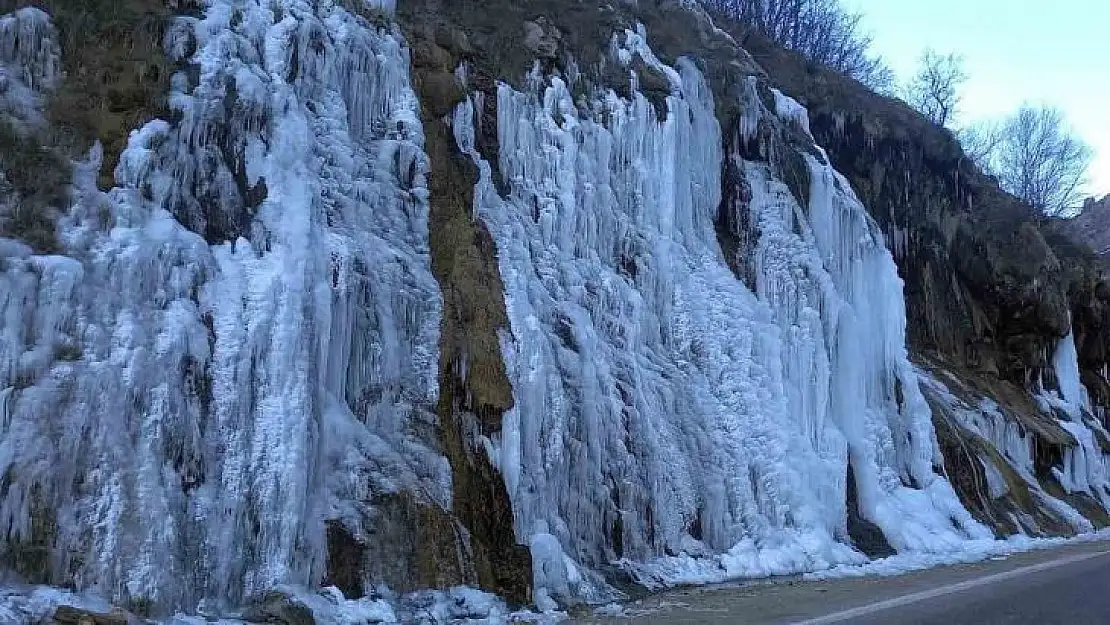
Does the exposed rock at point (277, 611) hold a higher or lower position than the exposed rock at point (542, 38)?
lower

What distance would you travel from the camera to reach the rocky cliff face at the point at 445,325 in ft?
28.9

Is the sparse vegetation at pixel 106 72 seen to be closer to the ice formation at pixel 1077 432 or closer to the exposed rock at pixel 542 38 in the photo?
the exposed rock at pixel 542 38

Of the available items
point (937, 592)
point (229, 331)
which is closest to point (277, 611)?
point (229, 331)

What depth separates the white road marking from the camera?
958cm

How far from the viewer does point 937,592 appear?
11.9 m

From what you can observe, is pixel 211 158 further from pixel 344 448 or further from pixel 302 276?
pixel 344 448

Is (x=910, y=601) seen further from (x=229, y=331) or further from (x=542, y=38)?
(x=542, y=38)

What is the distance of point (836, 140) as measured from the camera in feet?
84.1

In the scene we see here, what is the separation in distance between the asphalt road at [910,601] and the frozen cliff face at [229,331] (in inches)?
117

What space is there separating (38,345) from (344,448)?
312 centimetres

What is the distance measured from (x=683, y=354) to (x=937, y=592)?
16.8 ft

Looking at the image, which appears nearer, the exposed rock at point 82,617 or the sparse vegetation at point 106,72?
the exposed rock at point 82,617

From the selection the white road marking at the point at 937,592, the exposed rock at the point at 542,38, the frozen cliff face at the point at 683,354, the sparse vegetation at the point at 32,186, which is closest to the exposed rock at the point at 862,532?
the frozen cliff face at the point at 683,354

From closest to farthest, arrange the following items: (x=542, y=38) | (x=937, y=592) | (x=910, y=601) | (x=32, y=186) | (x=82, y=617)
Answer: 1. (x=82, y=617)
2. (x=32, y=186)
3. (x=910, y=601)
4. (x=937, y=592)
5. (x=542, y=38)
